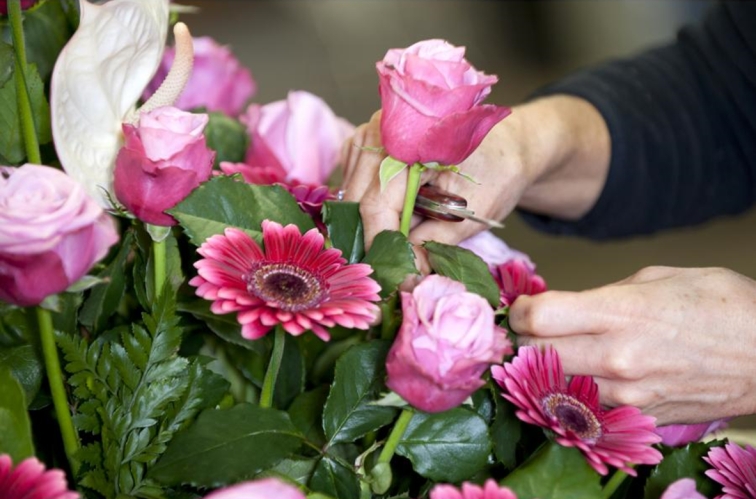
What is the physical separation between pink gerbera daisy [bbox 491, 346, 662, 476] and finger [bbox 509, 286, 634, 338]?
1 cm

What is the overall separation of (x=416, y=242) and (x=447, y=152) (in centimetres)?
11

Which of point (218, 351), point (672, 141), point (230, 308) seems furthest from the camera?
point (672, 141)

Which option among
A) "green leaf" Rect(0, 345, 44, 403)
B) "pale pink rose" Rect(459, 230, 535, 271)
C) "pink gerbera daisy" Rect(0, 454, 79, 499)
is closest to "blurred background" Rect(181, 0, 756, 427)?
"pale pink rose" Rect(459, 230, 535, 271)

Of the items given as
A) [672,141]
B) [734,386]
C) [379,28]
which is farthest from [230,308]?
[379,28]

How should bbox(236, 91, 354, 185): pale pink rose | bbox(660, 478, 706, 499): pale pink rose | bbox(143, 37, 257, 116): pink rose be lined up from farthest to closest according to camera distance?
bbox(143, 37, 257, 116): pink rose
bbox(236, 91, 354, 185): pale pink rose
bbox(660, 478, 706, 499): pale pink rose

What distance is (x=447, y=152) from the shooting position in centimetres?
36

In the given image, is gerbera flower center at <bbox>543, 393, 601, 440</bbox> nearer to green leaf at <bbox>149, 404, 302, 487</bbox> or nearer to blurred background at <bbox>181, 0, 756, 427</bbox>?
green leaf at <bbox>149, 404, 302, 487</bbox>

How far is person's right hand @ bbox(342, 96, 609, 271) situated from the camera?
443mm

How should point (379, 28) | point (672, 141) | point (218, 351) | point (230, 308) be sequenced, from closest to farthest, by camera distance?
1. point (230, 308)
2. point (218, 351)
3. point (672, 141)
4. point (379, 28)

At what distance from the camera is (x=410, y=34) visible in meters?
2.44

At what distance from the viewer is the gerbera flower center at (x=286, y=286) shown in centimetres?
32

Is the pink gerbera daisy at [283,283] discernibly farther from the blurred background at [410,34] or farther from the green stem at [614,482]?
the blurred background at [410,34]

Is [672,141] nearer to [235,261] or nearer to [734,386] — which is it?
[734,386]

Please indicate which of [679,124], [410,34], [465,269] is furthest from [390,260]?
[410,34]
